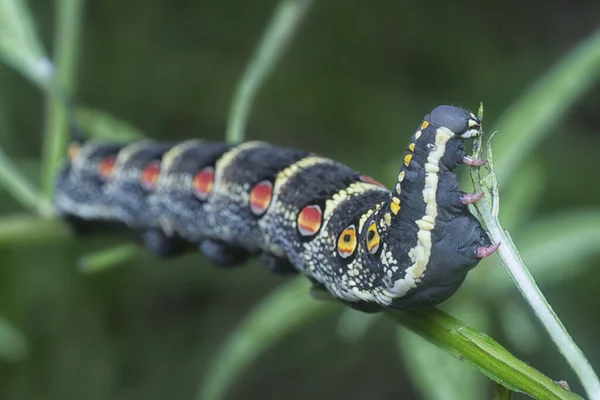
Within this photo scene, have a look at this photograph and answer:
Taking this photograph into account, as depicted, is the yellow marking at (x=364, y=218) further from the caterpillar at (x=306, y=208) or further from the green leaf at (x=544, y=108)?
the green leaf at (x=544, y=108)

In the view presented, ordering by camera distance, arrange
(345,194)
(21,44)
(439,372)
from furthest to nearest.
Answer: (21,44), (439,372), (345,194)

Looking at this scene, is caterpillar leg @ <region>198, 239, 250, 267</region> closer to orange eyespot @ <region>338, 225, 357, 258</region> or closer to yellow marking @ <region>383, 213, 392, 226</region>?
orange eyespot @ <region>338, 225, 357, 258</region>

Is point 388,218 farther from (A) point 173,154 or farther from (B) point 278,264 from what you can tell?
(A) point 173,154

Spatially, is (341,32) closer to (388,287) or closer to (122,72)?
(122,72)

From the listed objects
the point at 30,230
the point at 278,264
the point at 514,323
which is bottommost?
the point at 30,230

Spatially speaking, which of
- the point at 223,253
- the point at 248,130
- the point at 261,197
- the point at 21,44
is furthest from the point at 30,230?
the point at 248,130

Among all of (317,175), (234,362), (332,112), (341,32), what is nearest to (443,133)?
(317,175)
